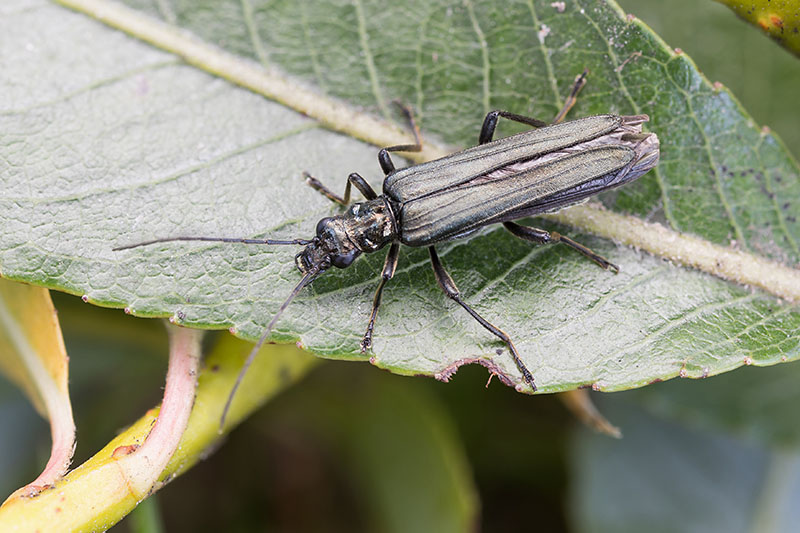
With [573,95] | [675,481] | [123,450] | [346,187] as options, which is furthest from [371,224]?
[675,481]

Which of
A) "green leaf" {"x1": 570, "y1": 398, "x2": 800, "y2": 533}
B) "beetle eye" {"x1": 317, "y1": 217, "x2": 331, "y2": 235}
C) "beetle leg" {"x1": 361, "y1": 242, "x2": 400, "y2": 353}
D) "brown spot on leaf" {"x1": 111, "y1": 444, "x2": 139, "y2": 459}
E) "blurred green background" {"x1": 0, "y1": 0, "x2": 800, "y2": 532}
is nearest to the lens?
"brown spot on leaf" {"x1": 111, "y1": 444, "x2": 139, "y2": 459}

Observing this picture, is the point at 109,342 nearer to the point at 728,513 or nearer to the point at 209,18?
the point at 209,18

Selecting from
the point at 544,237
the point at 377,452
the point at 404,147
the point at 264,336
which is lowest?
the point at 377,452

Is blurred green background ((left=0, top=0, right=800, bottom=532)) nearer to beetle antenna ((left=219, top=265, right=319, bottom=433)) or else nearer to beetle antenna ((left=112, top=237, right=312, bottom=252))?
beetle antenna ((left=112, top=237, right=312, bottom=252))

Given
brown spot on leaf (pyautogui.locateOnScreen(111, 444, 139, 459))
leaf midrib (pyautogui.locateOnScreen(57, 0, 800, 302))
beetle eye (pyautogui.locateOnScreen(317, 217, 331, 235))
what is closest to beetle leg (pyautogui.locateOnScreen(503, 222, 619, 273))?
leaf midrib (pyautogui.locateOnScreen(57, 0, 800, 302))

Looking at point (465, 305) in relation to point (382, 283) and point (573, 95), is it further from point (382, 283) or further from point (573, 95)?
point (573, 95)

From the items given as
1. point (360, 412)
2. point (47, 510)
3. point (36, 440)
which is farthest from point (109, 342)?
point (47, 510)

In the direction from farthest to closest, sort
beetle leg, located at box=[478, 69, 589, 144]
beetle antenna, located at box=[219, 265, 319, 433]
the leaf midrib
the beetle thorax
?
1. the beetle thorax
2. beetle leg, located at box=[478, 69, 589, 144]
3. the leaf midrib
4. beetle antenna, located at box=[219, 265, 319, 433]
